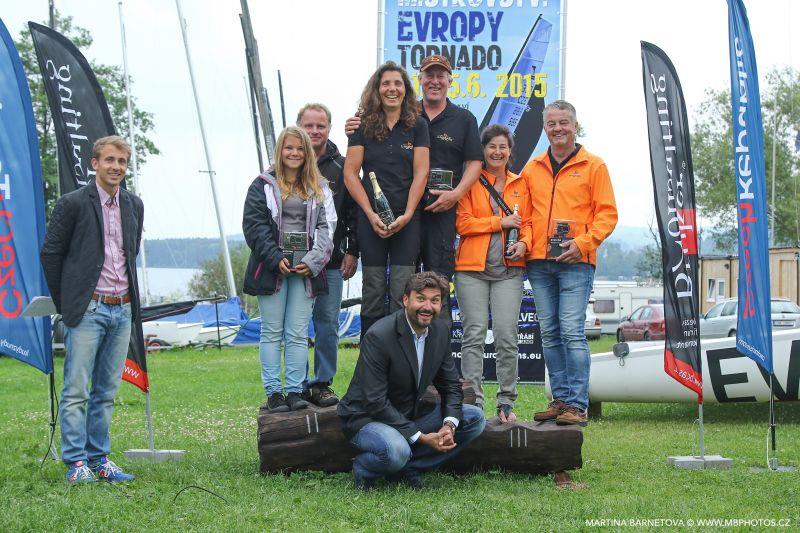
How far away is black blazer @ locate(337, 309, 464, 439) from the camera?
18.6 ft

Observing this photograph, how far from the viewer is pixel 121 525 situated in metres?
4.93

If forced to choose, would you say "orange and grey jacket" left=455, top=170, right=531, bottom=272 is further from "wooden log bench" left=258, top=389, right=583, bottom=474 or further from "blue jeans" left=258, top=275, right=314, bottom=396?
"blue jeans" left=258, top=275, right=314, bottom=396

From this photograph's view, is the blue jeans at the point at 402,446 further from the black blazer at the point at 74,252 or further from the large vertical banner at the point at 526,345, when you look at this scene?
the large vertical banner at the point at 526,345

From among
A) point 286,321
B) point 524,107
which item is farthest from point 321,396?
point 524,107

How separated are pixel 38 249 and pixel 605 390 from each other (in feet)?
19.4

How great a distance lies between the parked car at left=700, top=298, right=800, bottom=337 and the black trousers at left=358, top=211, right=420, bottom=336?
1657 cm

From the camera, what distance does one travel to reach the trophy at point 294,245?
6.07 m

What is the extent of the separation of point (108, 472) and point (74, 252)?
147cm

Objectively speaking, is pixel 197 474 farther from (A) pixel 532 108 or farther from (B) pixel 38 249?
(A) pixel 532 108

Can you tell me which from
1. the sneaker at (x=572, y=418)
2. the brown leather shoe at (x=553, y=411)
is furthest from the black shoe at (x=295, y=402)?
the sneaker at (x=572, y=418)

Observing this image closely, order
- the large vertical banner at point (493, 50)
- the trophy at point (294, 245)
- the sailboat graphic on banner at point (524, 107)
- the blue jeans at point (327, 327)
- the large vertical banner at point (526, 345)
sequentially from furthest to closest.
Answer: the large vertical banner at point (526, 345) < the sailboat graphic on banner at point (524, 107) < the large vertical banner at point (493, 50) < the blue jeans at point (327, 327) < the trophy at point (294, 245)

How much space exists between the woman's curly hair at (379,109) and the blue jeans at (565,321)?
1326mm

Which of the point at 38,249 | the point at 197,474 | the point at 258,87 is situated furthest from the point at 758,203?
the point at 258,87

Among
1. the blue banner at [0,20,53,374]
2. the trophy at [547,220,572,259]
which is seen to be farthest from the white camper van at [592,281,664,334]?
the blue banner at [0,20,53,374]
